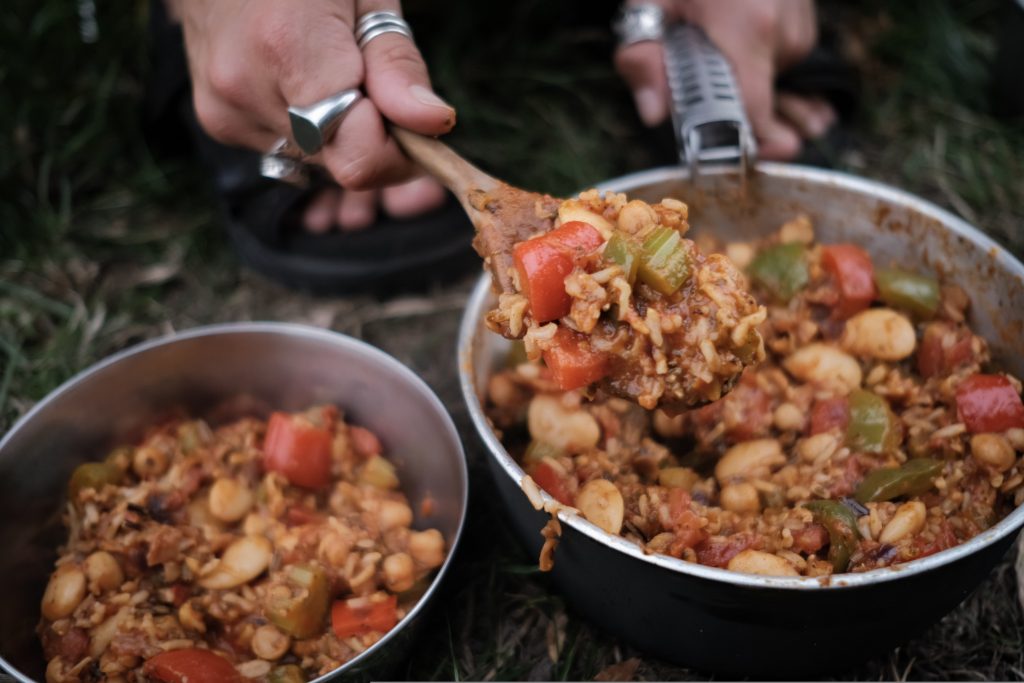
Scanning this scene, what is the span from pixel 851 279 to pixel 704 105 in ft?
1.91

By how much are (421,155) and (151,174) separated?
1793 mm

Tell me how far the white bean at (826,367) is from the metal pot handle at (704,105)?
544 mm

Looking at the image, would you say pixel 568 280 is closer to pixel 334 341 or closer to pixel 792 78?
pixel 334 341

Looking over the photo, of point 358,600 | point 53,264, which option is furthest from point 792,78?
point 53,264

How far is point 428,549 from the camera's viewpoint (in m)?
2.12

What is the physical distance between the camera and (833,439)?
2.11 metres

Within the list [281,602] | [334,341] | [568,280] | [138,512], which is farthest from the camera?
[334,341]

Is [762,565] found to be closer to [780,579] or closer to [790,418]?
[780,579]

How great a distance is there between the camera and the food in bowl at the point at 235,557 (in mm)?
1981

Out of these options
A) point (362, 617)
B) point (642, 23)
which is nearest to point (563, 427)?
point (362, 617)

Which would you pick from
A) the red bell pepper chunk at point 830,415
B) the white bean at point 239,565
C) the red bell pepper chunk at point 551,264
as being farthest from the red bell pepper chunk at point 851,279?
the white bean at point 239,565

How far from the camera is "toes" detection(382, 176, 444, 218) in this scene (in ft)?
10.1

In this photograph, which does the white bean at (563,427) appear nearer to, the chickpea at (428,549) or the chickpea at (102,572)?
the chickpea at (428,549)

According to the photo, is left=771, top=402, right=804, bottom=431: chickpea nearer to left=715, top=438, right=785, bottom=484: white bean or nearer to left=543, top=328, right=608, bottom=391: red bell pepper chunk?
left=715, top=438, right=785, bottom=484: white bean
